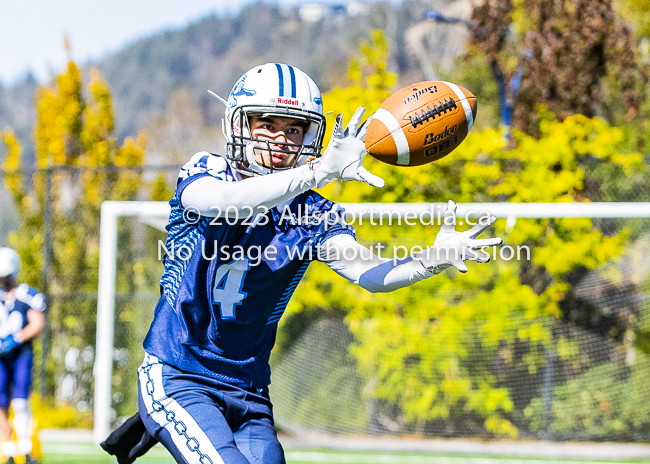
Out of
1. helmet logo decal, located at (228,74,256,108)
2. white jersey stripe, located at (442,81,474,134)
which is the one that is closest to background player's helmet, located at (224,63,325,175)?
helmet logo decal, located at (228,74,256,108)

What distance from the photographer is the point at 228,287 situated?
109 inches

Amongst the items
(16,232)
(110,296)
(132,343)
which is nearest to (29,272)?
(16,232)

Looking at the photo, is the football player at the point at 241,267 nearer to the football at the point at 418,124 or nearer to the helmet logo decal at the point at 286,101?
the helmet logo decal at the point at 286,101

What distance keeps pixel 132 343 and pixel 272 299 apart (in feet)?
21.8

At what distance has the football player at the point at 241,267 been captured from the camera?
260 centimetres

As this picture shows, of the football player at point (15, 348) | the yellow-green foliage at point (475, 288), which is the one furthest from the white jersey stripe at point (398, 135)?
the football player at point (15, 348)

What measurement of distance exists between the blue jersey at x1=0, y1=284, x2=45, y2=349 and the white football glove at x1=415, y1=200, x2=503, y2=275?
5630 millimetres

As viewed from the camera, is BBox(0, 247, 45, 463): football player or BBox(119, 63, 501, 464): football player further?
BBox(0, 247, 45, 463): football player

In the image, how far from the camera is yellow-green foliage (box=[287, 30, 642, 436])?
25.1 feet

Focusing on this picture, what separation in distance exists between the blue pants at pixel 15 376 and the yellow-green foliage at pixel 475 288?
285cm

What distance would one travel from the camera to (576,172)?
778 centimetres

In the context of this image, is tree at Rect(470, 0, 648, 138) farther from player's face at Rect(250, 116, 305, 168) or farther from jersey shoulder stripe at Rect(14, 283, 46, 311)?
player's face at Rect(250, 116, 305, 168)

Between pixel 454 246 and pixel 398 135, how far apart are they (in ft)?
2.04

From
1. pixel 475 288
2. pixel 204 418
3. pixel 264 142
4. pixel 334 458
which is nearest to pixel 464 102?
pixel 264 142
